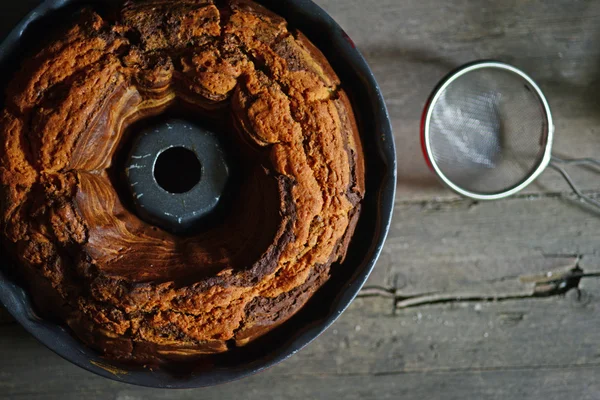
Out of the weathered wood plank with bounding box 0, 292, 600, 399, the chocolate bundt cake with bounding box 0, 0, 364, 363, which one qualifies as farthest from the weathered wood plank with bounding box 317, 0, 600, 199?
the chocolate bundt cake with bounding box 0, 0, 364, 363

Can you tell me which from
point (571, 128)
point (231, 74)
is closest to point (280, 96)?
point (231, 74)

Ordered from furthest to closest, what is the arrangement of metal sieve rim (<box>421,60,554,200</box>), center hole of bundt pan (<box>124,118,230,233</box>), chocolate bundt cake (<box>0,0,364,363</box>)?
metal sieve rim (<box>421,60,554,200</box>) < center hole of bundt pan (<box>124,118,230,233</box>) < chocolate bundt cake (<box>0,0,364,363</box>)

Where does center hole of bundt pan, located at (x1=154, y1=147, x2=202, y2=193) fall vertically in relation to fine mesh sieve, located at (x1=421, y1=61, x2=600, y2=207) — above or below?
above

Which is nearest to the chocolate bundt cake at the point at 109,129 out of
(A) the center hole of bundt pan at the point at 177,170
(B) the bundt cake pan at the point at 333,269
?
(B) the bundt cake pan at the point at 333,269

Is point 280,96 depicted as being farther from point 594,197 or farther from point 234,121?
point 594,197

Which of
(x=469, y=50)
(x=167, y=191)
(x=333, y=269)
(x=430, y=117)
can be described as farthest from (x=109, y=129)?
(x=469, y=50)

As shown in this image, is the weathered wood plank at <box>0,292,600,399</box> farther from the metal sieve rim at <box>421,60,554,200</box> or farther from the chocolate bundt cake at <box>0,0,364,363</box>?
the chocolate bundt cake at <box>0,0,364,363</box>
